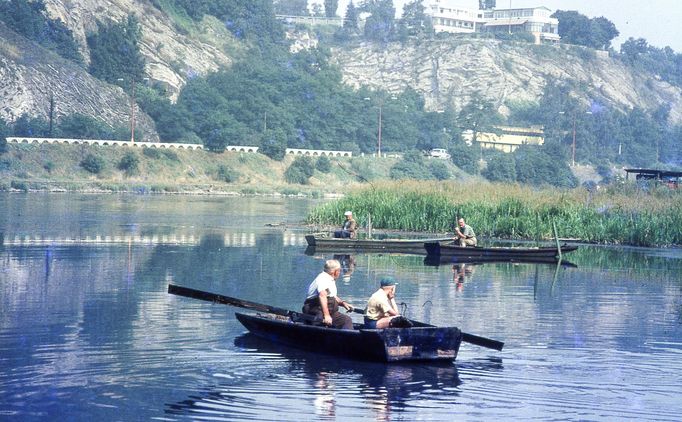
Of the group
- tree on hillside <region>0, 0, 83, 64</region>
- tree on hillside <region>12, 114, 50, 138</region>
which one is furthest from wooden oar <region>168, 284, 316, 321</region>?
tree on hillside <region>0, 0, 83, 64</region>

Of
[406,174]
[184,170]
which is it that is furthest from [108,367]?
[406,174]

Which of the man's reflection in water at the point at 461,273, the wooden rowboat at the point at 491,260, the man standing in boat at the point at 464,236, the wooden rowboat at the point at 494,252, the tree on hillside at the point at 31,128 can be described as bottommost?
the man's reflection in water at the point at 461,273

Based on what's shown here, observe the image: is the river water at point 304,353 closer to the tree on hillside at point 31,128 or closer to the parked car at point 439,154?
the tree on hillside at point 31,128

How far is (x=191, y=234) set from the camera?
6203cm

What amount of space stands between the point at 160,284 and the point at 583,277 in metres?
15.4

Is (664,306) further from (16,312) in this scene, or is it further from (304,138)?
(304,138)

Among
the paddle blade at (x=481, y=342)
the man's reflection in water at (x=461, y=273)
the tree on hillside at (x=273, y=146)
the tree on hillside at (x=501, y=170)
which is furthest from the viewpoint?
the tree on hillside at (x=501, y=170)

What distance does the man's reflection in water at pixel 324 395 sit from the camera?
20.9 m

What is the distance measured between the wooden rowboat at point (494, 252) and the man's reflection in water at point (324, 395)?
2643 centimetres

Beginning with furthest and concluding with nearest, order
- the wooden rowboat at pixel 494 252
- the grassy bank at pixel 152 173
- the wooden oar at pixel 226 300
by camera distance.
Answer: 1. the grassy bank at pixel 152 173
2. the wooden rowboat at pixel 494 252
3. the wooden oar at pixel 226 300

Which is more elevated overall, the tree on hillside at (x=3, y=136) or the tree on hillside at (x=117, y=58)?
the tree on hillside at (x=117, y=58)

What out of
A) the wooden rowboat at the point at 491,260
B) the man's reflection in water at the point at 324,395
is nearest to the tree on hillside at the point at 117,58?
the wooden rowboat at the point at 491,260

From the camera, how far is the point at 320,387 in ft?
74.7

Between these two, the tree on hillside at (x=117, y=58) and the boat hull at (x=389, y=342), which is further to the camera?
the tree on hillside at (x=117, y=58)
